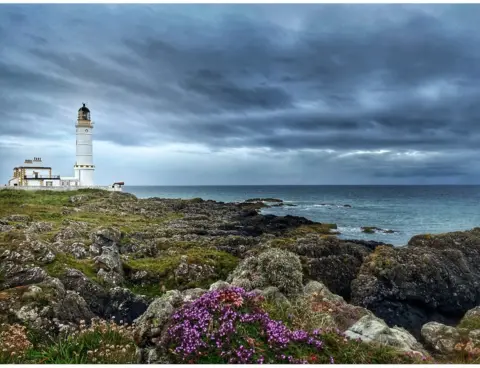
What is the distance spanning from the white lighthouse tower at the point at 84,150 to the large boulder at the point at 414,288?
79.7 m

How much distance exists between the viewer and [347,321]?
341 inches

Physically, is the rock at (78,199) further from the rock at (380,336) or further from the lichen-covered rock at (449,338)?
the rock at (380,336)

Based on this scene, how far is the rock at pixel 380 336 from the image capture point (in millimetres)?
6840

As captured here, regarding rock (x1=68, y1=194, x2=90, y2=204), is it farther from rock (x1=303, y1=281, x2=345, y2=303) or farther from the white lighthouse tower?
rock (x1=303, y1=281, x2=345, y2=303)

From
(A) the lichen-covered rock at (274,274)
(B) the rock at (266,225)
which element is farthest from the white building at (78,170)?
(A) the lichen-covered rock at (274,274)

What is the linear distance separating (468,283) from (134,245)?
17592mm

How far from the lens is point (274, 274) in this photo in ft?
37.2

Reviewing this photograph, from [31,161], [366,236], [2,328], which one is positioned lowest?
[366,236]

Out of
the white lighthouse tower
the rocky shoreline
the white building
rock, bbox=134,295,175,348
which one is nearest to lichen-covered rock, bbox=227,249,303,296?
the rocky shoreline

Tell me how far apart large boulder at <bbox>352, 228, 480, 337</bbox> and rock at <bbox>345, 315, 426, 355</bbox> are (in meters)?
7.97

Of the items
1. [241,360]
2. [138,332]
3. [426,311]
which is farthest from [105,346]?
[426,311]

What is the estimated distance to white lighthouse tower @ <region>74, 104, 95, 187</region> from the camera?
85188mm

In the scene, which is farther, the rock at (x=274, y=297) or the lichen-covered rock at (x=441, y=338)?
the lichen-covered rock at (x=441, y=338)

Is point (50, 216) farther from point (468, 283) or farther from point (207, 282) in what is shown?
point (468, 283)
